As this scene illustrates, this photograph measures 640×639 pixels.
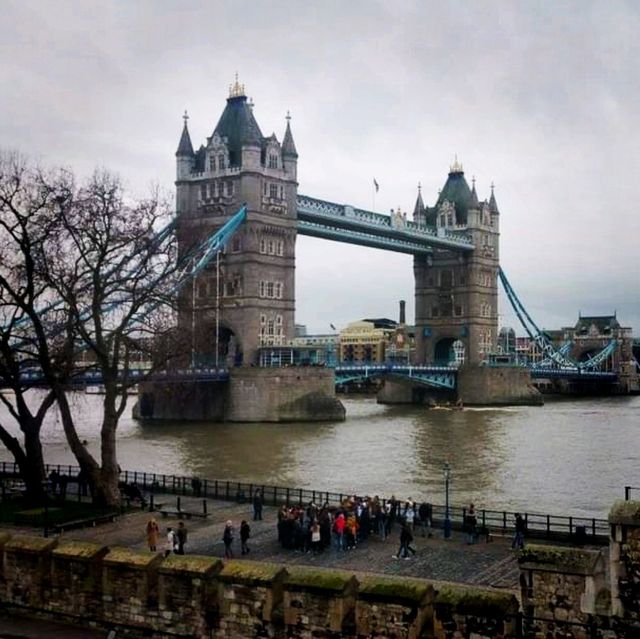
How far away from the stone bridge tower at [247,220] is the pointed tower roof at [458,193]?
1690 inches

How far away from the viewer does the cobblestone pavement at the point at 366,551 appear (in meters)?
19.0

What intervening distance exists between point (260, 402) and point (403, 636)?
208 ft

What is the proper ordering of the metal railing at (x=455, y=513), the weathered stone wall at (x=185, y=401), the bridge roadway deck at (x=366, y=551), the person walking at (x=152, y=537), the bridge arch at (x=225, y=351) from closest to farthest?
1. the bridge roadway deck at (x=366, y=551)
2. the person walking at (x=152, y=537)
3. the metal railing at (x=455, y=513)
4. the weathered stone wall at (x=185, y=401)
5. the bridge arch at (x=225, y=351)

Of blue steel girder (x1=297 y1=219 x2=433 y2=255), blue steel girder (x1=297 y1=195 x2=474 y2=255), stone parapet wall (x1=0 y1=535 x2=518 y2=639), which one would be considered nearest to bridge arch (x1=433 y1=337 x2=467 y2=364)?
blue steel girder (x1=297 y1=195 x2=474 y2=255)

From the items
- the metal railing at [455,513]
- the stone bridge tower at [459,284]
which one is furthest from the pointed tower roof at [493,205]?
the metal railing at [455,513]

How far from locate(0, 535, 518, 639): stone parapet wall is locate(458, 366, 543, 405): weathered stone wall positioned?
93.0 m

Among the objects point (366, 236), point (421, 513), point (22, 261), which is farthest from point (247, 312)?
point (421, 513)

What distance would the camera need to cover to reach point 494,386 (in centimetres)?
10606

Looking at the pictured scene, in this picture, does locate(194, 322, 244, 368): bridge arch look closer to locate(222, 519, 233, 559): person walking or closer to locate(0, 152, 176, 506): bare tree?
locate(0, 152, 176, 506): bare tree

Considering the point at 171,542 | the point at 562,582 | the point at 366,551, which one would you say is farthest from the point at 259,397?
the point at 562,582

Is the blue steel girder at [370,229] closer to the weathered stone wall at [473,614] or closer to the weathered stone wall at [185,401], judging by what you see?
the weathered stone wall at [185,401]

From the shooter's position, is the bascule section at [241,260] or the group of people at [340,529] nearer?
the group of people at [340,529]

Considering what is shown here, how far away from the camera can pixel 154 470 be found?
146ft

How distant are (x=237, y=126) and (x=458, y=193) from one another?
48.9 metres
